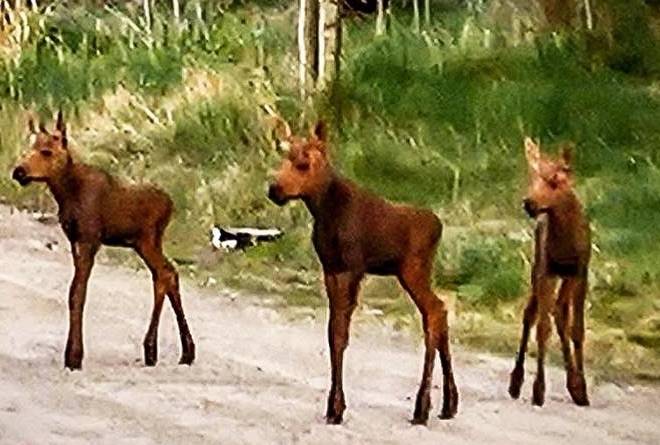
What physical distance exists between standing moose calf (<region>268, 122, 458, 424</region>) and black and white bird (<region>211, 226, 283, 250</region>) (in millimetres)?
1402

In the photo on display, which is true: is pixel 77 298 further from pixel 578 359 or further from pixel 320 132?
pixel 578 359

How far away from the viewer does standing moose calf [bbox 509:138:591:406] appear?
6.69 ft

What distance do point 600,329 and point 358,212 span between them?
90cm

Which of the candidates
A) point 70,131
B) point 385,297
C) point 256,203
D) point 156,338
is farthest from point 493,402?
point 70,131

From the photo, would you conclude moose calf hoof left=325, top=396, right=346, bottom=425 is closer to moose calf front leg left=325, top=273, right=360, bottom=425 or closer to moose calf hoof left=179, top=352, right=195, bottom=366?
moose calf front leg left=325, top=273, right=360, bottom=425

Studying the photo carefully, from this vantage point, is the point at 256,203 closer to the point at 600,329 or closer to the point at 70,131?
the point at 70,131

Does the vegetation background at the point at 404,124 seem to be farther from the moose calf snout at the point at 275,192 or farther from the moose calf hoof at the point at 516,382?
the moose calf snout at the point at 275,192

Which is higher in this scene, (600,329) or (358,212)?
(358,212)

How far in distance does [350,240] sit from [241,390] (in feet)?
1.21

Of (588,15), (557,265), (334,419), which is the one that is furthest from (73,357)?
(588,15)

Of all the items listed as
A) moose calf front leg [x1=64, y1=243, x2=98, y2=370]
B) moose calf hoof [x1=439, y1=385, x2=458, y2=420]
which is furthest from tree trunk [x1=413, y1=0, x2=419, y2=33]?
moose calf hoof [x1=439, y1=385, x2=458, y2=420]

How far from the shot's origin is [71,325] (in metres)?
2.26

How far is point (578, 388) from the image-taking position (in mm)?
2137

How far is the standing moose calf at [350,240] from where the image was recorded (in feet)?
6.19
